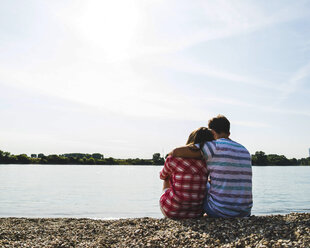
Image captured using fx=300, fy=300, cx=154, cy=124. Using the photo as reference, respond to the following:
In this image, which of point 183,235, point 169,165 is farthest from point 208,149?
point 183,235

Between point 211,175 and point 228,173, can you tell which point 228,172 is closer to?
point 228,173

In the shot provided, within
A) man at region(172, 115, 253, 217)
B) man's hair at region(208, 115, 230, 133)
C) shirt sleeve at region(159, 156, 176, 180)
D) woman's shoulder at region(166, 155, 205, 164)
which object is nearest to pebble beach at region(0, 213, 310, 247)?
man at region(172, 115, 253, 217)

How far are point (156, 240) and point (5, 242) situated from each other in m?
2.66

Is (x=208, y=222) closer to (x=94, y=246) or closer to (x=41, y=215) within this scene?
(x=94, y=246)

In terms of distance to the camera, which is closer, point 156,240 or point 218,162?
point 156,240

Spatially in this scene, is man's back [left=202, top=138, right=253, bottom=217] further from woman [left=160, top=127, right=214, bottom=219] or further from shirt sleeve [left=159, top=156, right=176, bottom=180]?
shirt sleeve [left=159, top=156, right=176, bottom=180]

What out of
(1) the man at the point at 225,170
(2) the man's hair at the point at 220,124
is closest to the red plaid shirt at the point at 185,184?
(1) the man at the point at 225,170

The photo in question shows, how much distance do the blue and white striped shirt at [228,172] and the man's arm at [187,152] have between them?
0.16 m

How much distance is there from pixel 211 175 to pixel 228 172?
32 cm

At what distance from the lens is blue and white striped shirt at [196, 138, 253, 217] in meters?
5.04

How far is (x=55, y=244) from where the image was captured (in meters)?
5.11

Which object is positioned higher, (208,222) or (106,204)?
(208,222)

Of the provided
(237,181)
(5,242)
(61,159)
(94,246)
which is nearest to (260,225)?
(237,181)

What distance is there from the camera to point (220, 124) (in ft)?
17.7
